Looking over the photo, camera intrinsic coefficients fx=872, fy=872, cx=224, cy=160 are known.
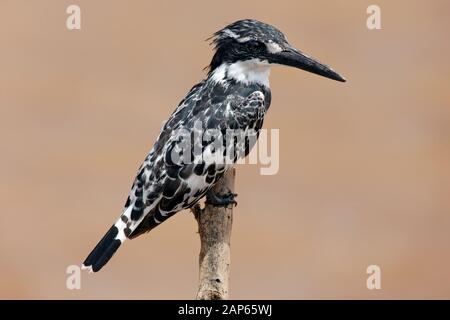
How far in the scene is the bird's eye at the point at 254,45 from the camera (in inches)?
220

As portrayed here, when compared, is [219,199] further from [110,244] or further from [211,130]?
[110,244]

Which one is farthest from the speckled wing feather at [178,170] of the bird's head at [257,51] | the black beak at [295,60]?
the black beak at [295,60]

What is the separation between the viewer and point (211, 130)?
5.48m

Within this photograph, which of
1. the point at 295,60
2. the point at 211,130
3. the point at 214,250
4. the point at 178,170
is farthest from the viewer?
the point at 295,60

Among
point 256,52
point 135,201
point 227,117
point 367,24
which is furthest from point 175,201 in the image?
point 367,24

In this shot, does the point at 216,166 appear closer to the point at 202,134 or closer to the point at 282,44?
the point at 202,134

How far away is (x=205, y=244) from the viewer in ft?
17.1

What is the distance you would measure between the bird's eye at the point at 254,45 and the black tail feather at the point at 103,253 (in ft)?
4.79

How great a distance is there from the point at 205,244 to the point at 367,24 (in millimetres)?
8767

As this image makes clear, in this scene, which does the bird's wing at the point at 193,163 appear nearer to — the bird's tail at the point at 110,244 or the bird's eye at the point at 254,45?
the bird's tail at the point at 110,244

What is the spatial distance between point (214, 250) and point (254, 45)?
1.38 metres

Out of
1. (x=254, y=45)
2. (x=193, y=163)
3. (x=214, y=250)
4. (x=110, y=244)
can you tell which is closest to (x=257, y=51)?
(x=254, y=45)

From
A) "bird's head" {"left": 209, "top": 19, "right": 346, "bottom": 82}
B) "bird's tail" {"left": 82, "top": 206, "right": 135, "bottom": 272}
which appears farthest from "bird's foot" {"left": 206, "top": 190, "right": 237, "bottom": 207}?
"bird's head" {"left": 209, "top": 19, "right": 346, "bottom": 82}

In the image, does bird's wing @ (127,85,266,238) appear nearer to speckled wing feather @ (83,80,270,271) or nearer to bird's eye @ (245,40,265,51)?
speckled wing feather @ (83,80,270,271)
